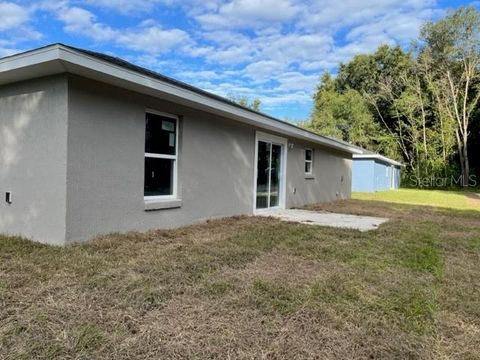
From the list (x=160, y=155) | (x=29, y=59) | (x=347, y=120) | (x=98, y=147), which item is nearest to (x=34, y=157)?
(x=98, y=147)

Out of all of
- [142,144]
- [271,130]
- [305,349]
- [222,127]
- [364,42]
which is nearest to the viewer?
[305,349]

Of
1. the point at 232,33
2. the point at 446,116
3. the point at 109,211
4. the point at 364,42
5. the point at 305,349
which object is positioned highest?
the point at 364,42

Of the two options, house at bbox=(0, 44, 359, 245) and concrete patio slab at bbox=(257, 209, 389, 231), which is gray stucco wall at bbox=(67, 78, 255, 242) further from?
concrete patio slab at bbox=(257, 209, 389, 231)

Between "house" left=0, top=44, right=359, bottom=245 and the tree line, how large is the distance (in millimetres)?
28564

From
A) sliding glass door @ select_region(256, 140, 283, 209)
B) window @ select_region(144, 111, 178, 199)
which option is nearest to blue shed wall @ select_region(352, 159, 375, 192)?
sliding glass door @ select_region(256, 140, 283, 209)

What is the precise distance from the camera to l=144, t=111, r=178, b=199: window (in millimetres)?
6438

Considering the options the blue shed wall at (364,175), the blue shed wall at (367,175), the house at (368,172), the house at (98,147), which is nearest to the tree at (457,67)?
the house at (368,172)

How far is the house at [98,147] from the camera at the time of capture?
4996 millimetres

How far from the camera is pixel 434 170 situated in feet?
101

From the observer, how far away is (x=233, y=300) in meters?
3.31

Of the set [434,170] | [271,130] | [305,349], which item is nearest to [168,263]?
[305,349]

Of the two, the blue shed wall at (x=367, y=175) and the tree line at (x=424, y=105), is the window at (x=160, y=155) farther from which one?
the tree line at (x=424, y=105)

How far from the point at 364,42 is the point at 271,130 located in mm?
33835

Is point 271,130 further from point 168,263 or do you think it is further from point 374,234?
point 168,263
